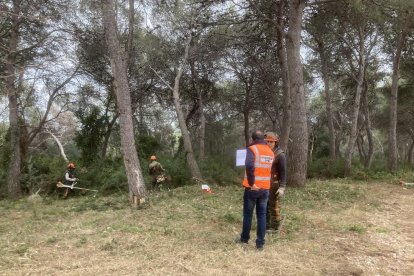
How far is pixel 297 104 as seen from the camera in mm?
11188

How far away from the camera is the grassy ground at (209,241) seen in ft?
16.5

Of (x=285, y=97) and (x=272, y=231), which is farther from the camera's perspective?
(x=285, y=97)

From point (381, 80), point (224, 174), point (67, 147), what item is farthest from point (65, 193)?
point (67, 147)

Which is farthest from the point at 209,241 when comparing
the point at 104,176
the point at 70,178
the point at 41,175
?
the point at 41,175

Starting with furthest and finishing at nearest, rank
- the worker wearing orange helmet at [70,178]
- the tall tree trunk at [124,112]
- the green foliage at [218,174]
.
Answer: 1. the green foliage at [218,174]
2. the worker wearing orange helmet at [70,178]
3. the tall tree trunk at [124,112]

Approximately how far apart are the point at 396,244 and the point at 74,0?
11.8m

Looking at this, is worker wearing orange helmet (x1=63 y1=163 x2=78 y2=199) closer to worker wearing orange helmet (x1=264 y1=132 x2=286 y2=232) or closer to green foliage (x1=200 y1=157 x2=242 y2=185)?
green foliage (x1=200 y1=157 x2=242 y2=185)

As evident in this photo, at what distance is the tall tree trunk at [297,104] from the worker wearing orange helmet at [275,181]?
466cm

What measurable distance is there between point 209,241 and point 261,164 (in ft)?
4.95

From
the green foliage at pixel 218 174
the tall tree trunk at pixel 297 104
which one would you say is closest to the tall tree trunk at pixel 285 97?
the tall tree trunk at pixel 297 104

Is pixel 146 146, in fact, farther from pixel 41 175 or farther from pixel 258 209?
pixel 258 209

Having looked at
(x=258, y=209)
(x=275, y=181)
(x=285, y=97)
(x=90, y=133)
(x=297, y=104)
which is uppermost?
(x=285, y=97)

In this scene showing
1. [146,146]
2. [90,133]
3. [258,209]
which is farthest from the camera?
[146,146]

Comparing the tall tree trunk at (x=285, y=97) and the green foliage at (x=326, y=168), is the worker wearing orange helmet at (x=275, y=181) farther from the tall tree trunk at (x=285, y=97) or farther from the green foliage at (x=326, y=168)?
the green foliage at (x=326, y=168)
